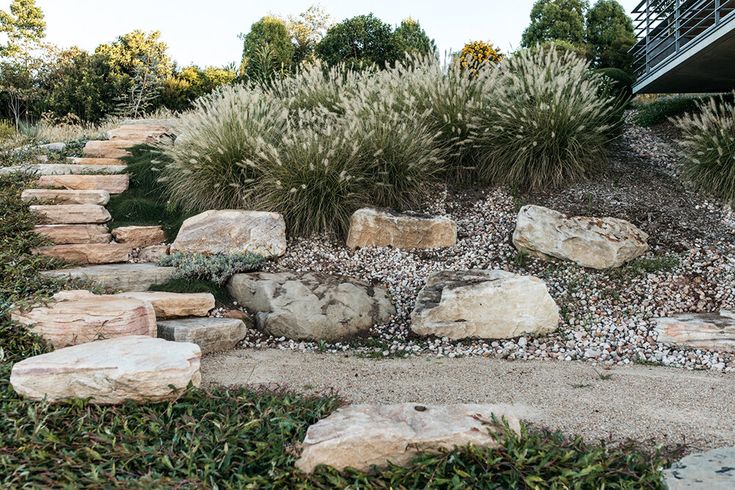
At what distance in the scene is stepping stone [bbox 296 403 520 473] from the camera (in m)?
2.37

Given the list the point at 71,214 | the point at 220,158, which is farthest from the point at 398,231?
the point at 71,214

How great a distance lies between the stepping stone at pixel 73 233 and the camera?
5.48m

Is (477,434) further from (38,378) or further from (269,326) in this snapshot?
(269,326)

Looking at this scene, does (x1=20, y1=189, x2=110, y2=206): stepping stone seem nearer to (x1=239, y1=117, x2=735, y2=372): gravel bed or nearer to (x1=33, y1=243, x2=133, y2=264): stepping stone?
(x1=33, y1=243, x2=133, y2=264): stepping stone

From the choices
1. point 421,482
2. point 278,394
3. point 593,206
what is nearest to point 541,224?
point 593,206

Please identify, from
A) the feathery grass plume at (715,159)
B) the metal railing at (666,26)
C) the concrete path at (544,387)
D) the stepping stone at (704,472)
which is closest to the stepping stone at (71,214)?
the concrete path at (544,387)

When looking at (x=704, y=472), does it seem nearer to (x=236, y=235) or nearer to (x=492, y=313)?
(x=492, y=313)

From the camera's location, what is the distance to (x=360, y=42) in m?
14.3

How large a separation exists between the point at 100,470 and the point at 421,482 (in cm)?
126

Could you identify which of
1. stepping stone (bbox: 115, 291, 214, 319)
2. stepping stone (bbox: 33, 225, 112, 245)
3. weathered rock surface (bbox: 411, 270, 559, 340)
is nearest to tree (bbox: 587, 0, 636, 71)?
weathered rock surface (bbox: 411, 270, 559, 340)

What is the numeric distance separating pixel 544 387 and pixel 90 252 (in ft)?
13.7

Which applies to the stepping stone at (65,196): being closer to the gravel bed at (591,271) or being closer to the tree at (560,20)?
the gravel bed at (591,271)

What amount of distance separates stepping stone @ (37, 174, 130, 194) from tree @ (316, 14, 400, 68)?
8308 mm

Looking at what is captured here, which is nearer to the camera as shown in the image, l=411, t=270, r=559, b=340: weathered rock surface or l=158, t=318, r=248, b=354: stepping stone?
l=158, t=318, r=248, b=354: stepping stone
